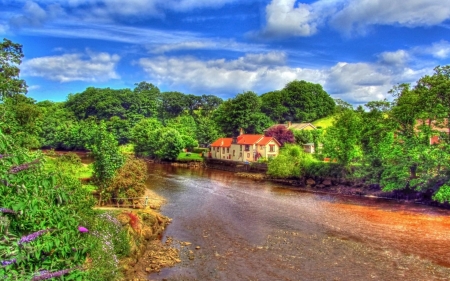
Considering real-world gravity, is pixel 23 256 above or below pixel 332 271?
above

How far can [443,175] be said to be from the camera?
38219 millimetres

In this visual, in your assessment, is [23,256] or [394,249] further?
[394,249]

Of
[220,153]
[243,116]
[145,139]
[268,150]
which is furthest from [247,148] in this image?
A: [145,139]

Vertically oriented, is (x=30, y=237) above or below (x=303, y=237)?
above

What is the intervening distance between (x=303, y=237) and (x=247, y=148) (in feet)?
161

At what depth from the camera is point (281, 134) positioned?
7756 centimetres

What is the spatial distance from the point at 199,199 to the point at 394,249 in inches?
846

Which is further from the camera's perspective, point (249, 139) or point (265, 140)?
point (249, 139)

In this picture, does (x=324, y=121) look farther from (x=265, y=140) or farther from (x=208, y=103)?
(x=265, y=140)

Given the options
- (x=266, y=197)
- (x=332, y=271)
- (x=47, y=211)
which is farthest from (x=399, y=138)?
(x=47, y=211)

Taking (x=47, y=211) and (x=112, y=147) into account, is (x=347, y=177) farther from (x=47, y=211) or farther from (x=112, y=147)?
(x=47, y=211)

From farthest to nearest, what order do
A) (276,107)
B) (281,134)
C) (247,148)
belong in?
1. (276,107)
2. (281,134)
3. (247,148)

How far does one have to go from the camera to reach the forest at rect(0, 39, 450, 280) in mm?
6215

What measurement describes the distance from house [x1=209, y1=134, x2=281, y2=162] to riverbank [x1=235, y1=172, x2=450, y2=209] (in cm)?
1391
